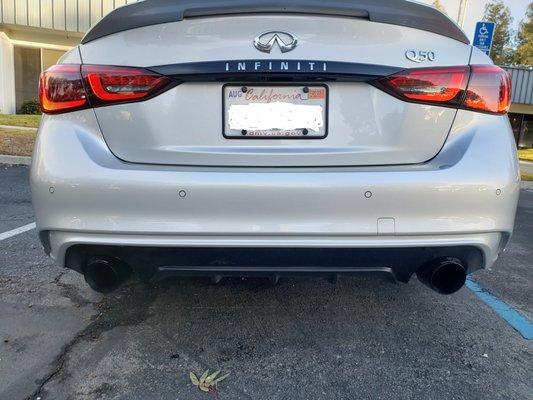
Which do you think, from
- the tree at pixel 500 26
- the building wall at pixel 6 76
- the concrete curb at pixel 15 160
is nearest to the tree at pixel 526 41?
the tree at pixel 500 26

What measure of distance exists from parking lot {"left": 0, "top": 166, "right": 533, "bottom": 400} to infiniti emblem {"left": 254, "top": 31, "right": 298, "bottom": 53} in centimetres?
142

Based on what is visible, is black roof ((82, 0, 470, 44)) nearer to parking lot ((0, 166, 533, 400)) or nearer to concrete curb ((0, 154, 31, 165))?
parking lot ((0, 166, 533, 400))

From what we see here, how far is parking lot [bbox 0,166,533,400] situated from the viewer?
2.22 m

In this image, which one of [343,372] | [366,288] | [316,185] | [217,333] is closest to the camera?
[316,185]

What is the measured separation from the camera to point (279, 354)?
249 cm

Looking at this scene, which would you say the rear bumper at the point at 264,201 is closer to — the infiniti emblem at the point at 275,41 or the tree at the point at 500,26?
the infiniti emblem at the point at 275,41

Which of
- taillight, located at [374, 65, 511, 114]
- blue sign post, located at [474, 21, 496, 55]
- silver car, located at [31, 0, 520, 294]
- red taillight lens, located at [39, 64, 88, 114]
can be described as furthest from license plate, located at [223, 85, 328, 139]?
blue sign post, located at [474, 21, 496, 55]

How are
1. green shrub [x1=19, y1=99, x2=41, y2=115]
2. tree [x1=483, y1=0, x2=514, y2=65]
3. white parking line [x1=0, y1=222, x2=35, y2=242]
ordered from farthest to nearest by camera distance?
tree [x1=483, y1=0, x2=514, y2=65] → green shrub [x1=19, y1=99, x2=41, y2=115] → white parking line [x1=0, y1=222, x2=35, y2=242]

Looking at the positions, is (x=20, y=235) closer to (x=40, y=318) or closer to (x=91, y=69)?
(x=40, y=318)

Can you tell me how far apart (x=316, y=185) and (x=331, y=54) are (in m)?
0.53

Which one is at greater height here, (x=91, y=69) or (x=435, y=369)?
(x=91, y=69)

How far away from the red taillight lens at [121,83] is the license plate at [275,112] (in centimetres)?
29

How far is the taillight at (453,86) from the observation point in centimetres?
207

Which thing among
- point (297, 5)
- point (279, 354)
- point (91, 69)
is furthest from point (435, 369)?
point (91, 69)
